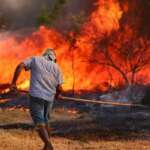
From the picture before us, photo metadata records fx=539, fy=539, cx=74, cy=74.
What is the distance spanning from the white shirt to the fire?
21353 mm

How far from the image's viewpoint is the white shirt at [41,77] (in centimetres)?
1020

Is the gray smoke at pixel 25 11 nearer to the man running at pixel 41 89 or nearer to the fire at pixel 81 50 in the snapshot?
the fire at pixel 81 50

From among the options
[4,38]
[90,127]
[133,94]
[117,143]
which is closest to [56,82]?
[117,143]

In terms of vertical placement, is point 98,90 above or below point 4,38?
below

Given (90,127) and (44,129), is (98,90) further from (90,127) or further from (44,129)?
(44,129)

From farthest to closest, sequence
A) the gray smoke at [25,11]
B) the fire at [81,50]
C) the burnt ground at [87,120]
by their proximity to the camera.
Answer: the gray smoke at [25,11] → the fire at [81,50] → the burnt ground at [87,120]

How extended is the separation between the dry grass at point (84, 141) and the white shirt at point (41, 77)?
1.77 metres

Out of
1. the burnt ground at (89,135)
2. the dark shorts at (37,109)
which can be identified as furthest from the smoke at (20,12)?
the dark shorts at (37,109)

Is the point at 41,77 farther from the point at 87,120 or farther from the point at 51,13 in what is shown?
the point at 51,13

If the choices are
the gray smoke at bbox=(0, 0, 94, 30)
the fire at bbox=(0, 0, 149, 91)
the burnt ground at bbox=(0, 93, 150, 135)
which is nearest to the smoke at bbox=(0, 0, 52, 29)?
the gray smoke at bbox=(0, 0, 94, 30)

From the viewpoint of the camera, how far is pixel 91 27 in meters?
32.8

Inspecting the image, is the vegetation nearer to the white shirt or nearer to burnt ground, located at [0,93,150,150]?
burnt ground, located at [0,93,150,150]

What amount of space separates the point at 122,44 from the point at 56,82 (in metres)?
21.7

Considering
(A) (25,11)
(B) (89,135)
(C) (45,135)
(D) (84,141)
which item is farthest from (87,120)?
(A) (25,11)
